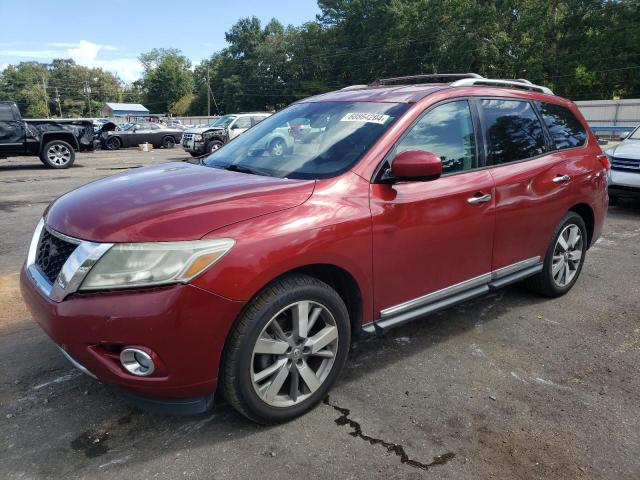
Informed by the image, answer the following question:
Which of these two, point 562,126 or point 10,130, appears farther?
point 10,130

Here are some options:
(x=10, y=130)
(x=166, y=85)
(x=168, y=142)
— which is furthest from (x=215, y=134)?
(x=166, y=85)

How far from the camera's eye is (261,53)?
80812 mm

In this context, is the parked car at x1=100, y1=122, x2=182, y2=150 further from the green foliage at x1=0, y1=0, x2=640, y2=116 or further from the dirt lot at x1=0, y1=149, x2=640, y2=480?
the green foliage at x1=0, y1=0, x2=640, y2=116

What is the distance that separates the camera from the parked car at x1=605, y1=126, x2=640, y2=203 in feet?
26.5

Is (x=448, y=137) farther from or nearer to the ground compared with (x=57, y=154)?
farther from the ground

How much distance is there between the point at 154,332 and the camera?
2230mm

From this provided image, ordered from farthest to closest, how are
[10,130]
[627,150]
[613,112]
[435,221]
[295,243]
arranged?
[613,112], [10,130], [627,150], [435,221], [295,243]

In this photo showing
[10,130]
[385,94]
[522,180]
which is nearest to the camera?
[385,94]

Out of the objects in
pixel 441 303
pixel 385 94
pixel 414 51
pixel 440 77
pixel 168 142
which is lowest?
pixel 168 142

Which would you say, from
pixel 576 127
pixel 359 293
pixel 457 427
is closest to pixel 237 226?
pixel 359 293

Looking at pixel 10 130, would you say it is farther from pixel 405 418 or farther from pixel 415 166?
pixel 405 418

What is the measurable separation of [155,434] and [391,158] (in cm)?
202

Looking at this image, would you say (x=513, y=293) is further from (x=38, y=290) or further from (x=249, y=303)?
(x=38, y=290)

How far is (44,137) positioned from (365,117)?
14.5 m
